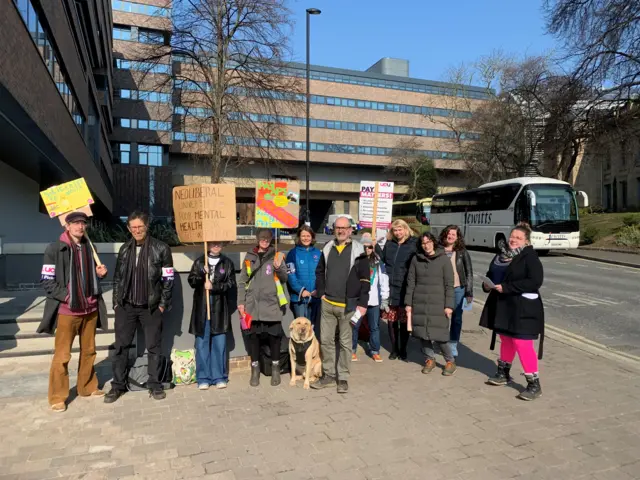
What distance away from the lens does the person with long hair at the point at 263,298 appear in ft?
17.5

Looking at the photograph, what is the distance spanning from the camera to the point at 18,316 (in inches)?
265

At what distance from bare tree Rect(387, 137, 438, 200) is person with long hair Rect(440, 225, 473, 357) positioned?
50.4 m

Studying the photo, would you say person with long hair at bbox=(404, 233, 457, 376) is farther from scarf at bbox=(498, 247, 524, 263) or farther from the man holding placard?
the man holding placard

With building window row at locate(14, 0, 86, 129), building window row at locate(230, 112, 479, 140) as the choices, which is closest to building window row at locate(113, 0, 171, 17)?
building window row at locate(230, 112, 479, 140)

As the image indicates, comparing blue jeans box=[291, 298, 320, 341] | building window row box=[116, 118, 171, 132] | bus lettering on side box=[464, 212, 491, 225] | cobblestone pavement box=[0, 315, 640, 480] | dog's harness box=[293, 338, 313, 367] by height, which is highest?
building window row box=[116, 118, 171, 132]

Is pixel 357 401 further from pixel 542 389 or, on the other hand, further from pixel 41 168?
pixel 41 168

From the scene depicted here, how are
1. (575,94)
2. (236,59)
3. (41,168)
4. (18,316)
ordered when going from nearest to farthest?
(18,316) < (41,168) < (236,59) < (575,94)

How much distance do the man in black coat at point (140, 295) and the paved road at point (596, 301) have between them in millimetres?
6553

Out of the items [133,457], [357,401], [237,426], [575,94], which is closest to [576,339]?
[357,401]

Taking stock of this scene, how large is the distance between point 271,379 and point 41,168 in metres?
10.8

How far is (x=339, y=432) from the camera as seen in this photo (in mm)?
4059

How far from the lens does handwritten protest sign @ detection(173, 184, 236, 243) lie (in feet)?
17.0

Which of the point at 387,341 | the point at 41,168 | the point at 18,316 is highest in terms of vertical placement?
the point at 41,168

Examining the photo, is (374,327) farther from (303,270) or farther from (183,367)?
(183,367)
